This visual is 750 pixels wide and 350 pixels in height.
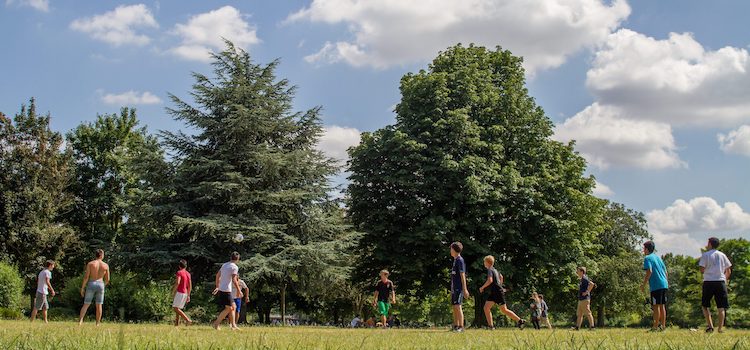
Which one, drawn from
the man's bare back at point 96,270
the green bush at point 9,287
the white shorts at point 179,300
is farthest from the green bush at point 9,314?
the man's bare back at point 96,270

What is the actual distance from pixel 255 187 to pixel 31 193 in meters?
12.9

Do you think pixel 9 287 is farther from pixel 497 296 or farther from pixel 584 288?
pixel 584 288

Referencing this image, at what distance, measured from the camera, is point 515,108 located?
103ft

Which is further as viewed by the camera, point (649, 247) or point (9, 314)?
point (9, 314)

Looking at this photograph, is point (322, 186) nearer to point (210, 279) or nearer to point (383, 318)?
point (210, 279)

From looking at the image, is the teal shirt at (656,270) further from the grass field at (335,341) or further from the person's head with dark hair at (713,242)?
the grass field at (335,341)

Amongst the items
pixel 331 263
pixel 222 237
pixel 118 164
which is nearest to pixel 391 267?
pixel 331 263

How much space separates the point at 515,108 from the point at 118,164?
25.9 metres

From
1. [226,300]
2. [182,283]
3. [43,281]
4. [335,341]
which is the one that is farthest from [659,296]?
[43,281]

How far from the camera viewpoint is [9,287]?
28328 mm

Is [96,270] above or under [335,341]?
above

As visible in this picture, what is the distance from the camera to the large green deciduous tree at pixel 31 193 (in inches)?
1331

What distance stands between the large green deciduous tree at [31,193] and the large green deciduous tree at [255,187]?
870 cm

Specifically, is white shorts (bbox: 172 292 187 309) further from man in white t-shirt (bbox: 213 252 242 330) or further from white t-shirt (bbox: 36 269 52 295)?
white t-shirt (bbox: 36 269 52 295)
